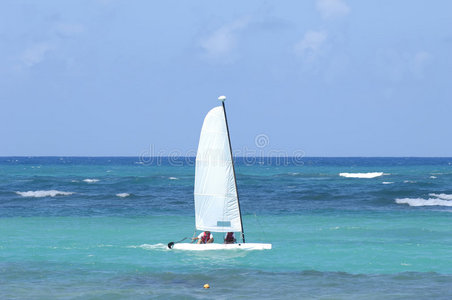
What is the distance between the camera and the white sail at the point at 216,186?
32.2 m

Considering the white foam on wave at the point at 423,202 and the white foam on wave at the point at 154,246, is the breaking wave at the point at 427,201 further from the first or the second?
the white foam on wave at the point at 154,246

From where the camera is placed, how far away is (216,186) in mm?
32469

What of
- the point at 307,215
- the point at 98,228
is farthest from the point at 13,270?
the point at 307,215

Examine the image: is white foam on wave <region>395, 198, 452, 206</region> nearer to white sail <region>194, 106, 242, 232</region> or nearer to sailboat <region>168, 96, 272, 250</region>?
sailboat <region>168, 96, 272, 250</region>

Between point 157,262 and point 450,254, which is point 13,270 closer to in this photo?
point 157,262

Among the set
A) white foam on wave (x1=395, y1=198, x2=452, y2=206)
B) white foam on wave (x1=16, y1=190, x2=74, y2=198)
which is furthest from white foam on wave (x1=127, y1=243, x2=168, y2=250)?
white foam on wave (x1=16, y1=190, x2=74, y2=198)

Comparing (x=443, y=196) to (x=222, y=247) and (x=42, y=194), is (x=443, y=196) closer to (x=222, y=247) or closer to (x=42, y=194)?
(x=42, y=194)

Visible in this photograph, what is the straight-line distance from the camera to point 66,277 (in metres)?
26.9

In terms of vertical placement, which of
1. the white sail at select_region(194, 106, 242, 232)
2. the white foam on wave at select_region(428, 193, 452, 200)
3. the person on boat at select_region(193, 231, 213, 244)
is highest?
the white sail at select_region(194, 106, 242, 232)

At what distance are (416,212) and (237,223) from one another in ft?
85.0

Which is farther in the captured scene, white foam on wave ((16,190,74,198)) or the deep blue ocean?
white foam on wave ((16,190,74,198))

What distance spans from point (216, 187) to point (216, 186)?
0.05 m

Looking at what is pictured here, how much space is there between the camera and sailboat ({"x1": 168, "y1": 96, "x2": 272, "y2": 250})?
32.0 m

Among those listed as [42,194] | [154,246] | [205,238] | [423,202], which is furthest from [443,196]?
[154,246]
